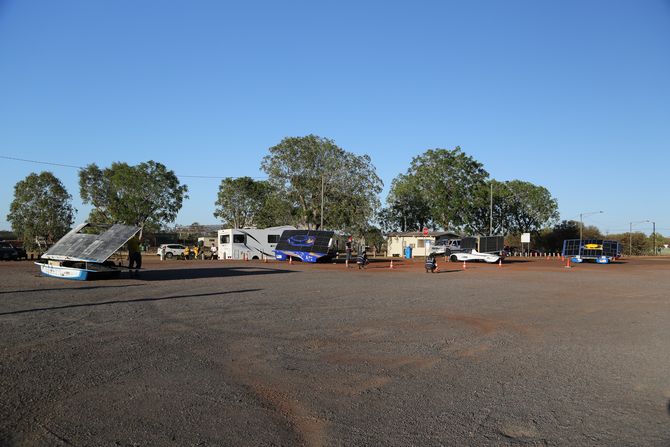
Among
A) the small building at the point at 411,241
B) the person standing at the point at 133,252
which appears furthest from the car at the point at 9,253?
the small building at the point at 411,241

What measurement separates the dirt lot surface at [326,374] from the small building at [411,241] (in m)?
51.6

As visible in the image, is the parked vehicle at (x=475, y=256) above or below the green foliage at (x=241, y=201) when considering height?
below

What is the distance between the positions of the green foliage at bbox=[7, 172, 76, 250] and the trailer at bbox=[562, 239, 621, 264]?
49.3 metres

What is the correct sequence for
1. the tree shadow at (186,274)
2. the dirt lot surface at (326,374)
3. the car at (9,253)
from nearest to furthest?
1. the dirt lot surface at (326,374)
2. the tree shadow at (186,274)
3. the car at (9,253)

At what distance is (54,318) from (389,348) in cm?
673

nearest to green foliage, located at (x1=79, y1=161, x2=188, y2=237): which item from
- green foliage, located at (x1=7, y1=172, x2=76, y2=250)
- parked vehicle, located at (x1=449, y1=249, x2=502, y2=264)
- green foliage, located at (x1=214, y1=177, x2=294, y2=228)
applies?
green foliage, located at (x1=7, y1=172, x2=76, y2=250)

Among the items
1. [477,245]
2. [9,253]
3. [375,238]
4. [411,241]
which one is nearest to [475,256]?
[477,245]

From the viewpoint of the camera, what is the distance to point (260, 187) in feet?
249

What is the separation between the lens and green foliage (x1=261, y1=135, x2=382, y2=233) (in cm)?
5678

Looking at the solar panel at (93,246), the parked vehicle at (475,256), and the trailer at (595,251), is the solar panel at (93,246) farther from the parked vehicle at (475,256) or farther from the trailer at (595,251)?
the trailer at (595,251)

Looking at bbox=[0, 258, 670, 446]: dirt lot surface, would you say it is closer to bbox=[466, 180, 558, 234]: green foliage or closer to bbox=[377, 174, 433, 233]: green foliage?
bbox=[377, 174, 433, 233]: green foliage

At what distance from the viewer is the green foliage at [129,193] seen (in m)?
58.6

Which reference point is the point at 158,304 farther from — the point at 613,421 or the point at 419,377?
the point at 613,421

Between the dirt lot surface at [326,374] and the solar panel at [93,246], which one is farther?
the solar panel at [93,246]
